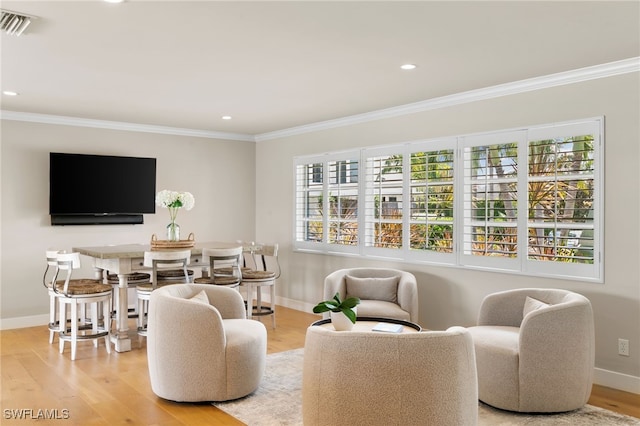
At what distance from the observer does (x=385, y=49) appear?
3748 millimetres

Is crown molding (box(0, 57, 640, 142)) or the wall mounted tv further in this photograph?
the wall mounted tv

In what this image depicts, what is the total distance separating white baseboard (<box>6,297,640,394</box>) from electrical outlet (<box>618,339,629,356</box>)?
173mm

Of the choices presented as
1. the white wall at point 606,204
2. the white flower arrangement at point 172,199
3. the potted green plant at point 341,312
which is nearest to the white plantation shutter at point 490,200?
the white wall at point 606,204

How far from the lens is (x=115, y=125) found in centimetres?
696

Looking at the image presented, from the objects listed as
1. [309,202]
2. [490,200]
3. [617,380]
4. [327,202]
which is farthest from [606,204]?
[309,202]

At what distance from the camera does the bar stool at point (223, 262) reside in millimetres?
5496

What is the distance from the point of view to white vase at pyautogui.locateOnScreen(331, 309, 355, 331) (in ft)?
11.6

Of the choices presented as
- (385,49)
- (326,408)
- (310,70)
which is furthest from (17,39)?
(326,408)

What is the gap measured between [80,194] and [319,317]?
3.36 meters

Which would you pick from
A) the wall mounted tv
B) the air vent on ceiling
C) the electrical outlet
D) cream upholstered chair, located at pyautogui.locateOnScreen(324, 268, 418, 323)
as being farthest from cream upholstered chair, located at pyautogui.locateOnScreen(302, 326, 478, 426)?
the wall mounted tv

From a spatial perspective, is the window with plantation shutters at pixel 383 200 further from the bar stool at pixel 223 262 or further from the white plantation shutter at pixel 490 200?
the bar stool at pixel 223 262

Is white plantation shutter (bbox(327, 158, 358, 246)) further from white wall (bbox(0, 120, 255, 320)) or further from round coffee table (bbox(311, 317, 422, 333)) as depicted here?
round coffee table (bbox(311, 317, 422, 333))

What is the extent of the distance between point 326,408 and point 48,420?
6.55ft

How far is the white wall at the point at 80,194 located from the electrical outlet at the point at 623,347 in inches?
211
